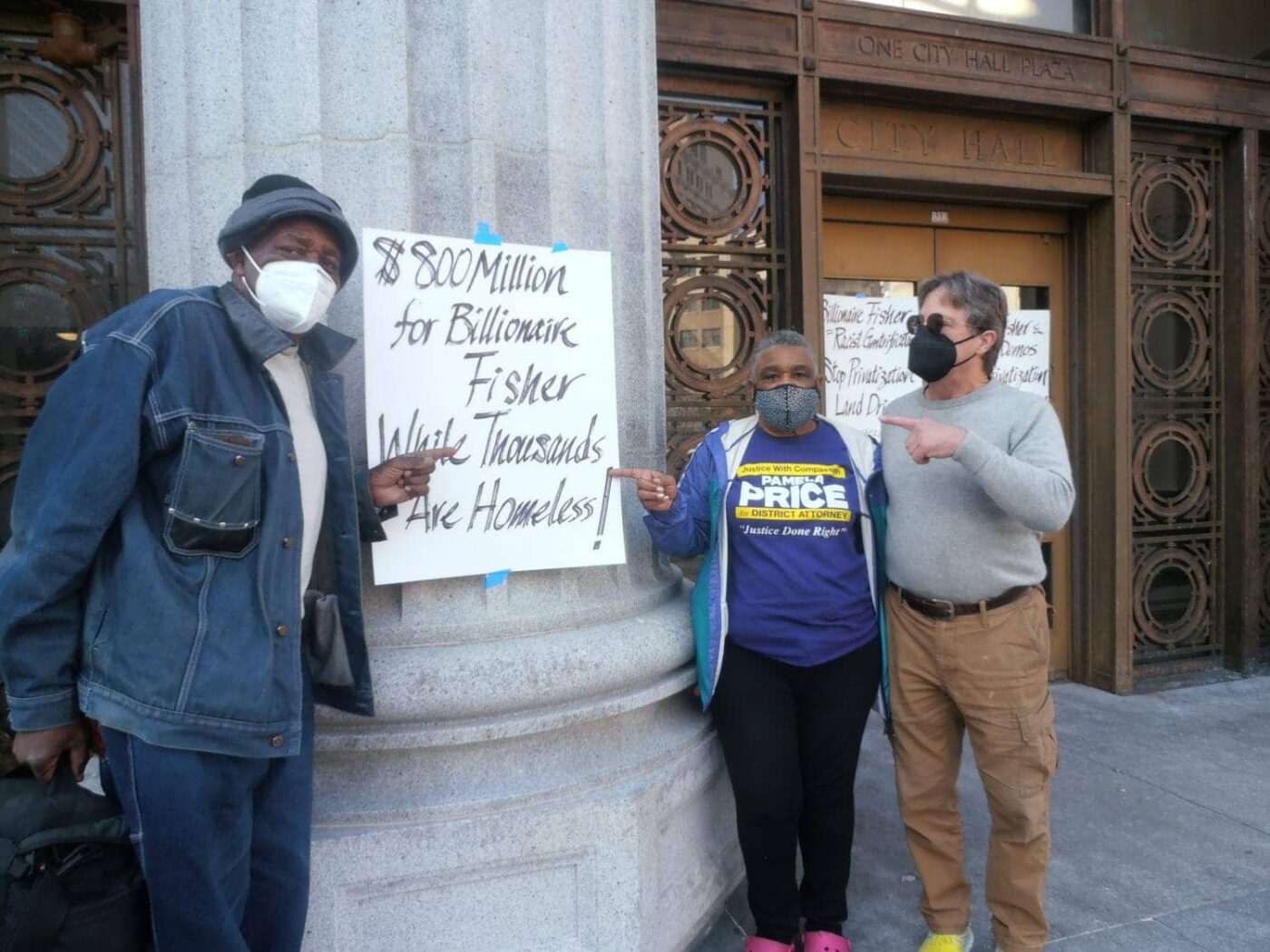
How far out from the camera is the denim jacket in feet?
5.15

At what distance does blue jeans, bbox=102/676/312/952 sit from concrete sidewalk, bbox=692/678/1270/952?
1.55 meters

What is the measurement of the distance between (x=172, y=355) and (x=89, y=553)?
0.38 meters

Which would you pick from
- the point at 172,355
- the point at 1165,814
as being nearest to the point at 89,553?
the point at 172,355

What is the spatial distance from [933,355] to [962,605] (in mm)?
706

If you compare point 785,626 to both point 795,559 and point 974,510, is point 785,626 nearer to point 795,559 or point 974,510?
point 795,559

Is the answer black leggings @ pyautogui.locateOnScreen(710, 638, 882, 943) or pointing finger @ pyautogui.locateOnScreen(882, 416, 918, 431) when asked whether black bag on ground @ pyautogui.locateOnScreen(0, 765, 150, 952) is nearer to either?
black leggings @ pyautogui.locateOnScreen(710, 638, 882, 943)

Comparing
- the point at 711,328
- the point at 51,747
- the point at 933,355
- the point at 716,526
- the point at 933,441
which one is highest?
the point at 711,328

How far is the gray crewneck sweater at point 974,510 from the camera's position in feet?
8.04

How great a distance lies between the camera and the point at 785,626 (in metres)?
2.59

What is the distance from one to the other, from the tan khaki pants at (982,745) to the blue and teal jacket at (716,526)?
5.1 inches

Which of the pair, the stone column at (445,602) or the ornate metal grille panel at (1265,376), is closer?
the stone column at (445,602)

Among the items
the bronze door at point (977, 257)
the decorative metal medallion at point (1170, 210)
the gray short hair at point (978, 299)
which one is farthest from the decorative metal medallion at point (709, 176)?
the decorative metal medallion at point (1170, 210)

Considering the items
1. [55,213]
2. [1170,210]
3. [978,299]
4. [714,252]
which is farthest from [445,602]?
[1170,210]

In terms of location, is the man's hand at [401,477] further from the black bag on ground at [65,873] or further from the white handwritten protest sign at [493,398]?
the black bag on ground at [65,873]
